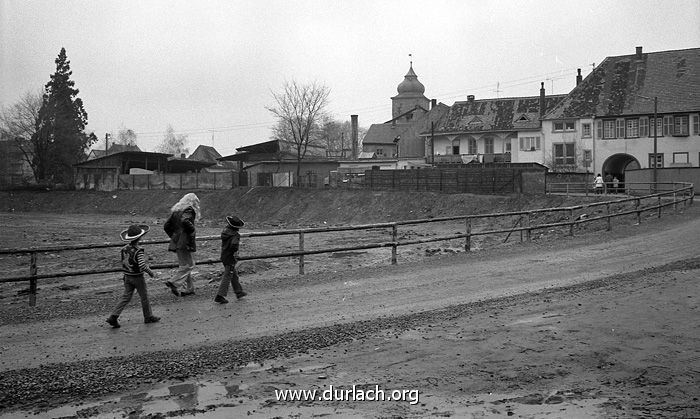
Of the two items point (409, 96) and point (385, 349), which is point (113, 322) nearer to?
point (385, 349)

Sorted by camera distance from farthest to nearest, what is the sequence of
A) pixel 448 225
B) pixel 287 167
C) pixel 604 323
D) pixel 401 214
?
1. pixel 287 167
2. pixel 401 214
3. pixel 448 225
4. pixel 604 323

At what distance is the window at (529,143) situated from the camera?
7381 cm

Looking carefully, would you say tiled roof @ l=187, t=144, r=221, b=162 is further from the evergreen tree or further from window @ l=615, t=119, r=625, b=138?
window @ l=615, t=119, r=625, b=138

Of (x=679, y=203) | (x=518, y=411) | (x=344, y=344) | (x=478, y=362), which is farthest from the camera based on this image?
(x=679, y=203)

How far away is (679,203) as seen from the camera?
3231 cm

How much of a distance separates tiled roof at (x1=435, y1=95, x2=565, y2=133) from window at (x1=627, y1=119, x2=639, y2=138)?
43.5 feet

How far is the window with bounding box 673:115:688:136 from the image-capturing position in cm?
6131

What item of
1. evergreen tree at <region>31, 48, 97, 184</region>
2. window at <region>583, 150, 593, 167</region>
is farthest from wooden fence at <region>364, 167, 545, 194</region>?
evergreen tree at <region>31, 48, 97, 184</region>

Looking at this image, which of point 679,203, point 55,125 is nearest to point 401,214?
point 679,203

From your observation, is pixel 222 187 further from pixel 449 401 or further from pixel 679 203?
pixel 449 401

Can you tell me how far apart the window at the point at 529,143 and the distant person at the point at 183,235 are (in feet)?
215

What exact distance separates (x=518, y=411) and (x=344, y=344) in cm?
281

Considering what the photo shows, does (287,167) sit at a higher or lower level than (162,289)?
higher

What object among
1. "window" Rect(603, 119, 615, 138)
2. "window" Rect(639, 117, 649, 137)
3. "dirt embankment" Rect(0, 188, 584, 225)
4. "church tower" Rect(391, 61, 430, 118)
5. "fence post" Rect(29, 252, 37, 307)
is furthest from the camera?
"church tower" Rect(391, 61, 430, 118)
